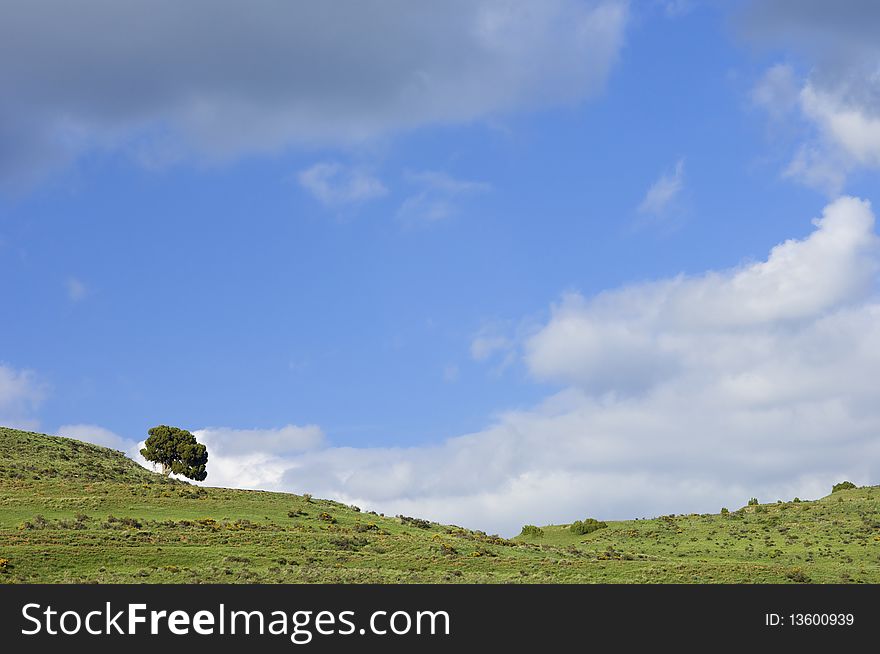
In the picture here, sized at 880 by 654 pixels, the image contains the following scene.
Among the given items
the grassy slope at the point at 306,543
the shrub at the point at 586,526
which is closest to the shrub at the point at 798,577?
the grassy slope at the point at 306,543

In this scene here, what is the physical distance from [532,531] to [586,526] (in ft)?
21.5

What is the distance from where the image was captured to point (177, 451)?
13000 centimetres

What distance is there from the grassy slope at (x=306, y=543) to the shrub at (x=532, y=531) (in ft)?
11.3

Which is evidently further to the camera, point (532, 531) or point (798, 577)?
point (532, 531)

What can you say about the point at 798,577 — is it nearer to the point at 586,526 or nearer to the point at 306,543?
the point at 306,543

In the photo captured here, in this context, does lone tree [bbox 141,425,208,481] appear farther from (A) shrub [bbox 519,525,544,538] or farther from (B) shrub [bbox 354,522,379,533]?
(B) shrub [bbox 354,522,379,533]

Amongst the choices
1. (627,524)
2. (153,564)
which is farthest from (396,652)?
(627,524)

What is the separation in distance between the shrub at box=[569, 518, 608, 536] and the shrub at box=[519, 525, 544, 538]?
160 inches

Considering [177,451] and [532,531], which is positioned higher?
[177,451]

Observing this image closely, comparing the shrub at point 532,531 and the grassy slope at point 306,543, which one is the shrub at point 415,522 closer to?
the grassy slope at point 306,543

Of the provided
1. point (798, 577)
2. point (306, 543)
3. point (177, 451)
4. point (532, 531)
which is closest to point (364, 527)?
point (306, 543)

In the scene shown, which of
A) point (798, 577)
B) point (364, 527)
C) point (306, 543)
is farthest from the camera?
point (364, 527)

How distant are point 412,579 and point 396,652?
984 inches

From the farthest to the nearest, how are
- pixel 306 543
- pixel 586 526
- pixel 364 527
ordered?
pixel 586 526, pixel 364 527, pixel 306 543
